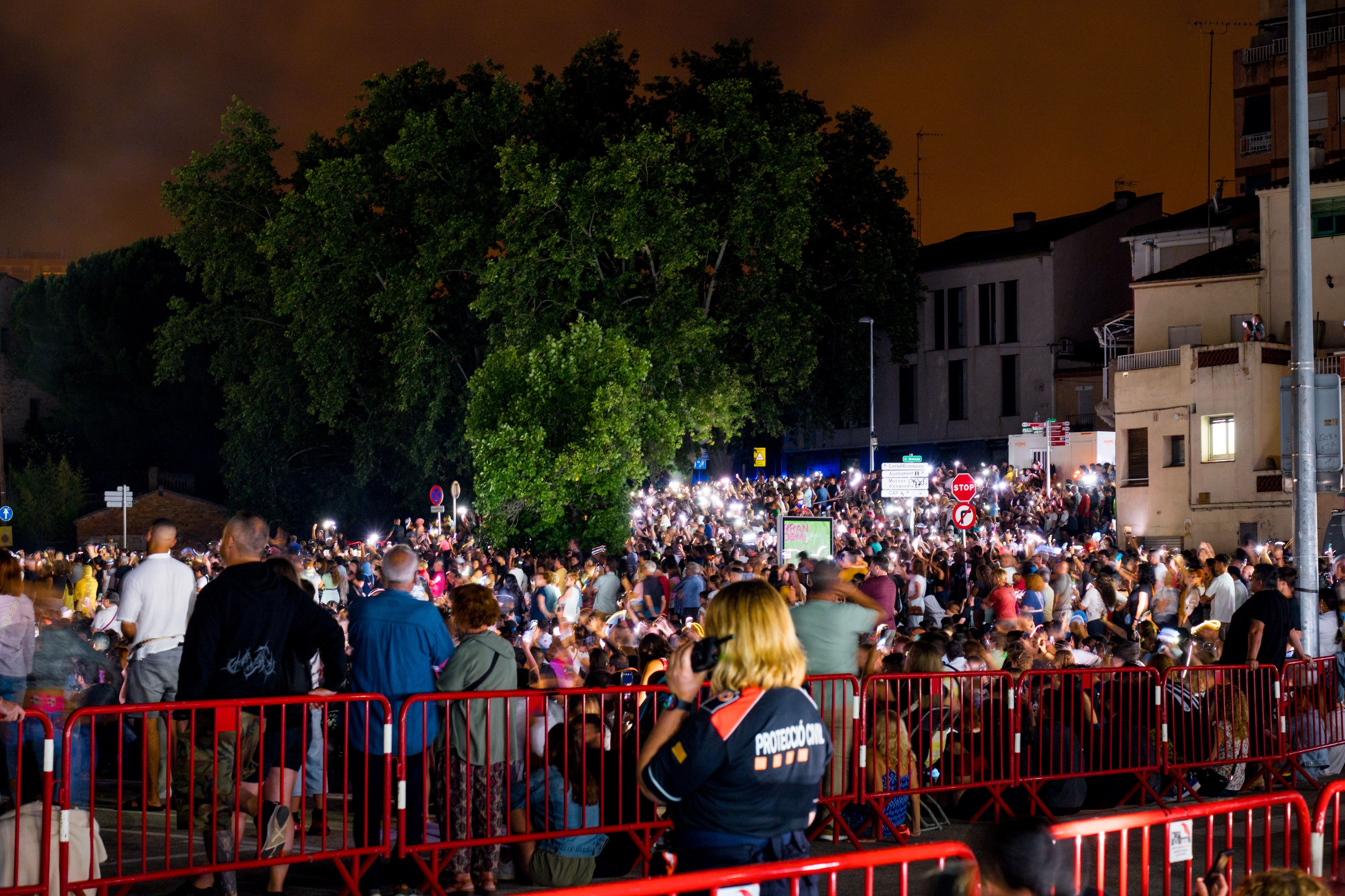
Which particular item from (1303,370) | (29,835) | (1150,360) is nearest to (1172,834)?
(29,835)

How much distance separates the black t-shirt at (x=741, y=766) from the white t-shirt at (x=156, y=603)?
5066 mm

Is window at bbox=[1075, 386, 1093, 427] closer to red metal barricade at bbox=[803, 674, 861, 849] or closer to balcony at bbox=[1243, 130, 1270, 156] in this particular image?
balcony at bbox=[1243, 130, 1270, 156]

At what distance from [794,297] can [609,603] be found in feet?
77.8

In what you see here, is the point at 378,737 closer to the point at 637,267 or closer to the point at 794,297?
the point at 637,267

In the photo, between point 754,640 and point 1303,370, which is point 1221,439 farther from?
point 754,640

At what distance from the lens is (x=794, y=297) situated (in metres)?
41.8

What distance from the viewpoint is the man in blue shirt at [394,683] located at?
709cm

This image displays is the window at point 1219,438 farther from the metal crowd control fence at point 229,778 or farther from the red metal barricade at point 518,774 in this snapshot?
the metal crowd control fence at point 229,778

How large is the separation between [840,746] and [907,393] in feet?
176

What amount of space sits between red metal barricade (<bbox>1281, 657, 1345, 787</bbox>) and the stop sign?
34.0ft

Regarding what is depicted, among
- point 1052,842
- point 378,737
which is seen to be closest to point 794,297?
point 378,737

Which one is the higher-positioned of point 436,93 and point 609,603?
point 436,93

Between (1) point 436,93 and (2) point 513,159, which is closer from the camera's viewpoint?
(2) point 513,159

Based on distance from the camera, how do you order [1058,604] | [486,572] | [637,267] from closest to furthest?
[1058,604], [486,572], [637,267]
